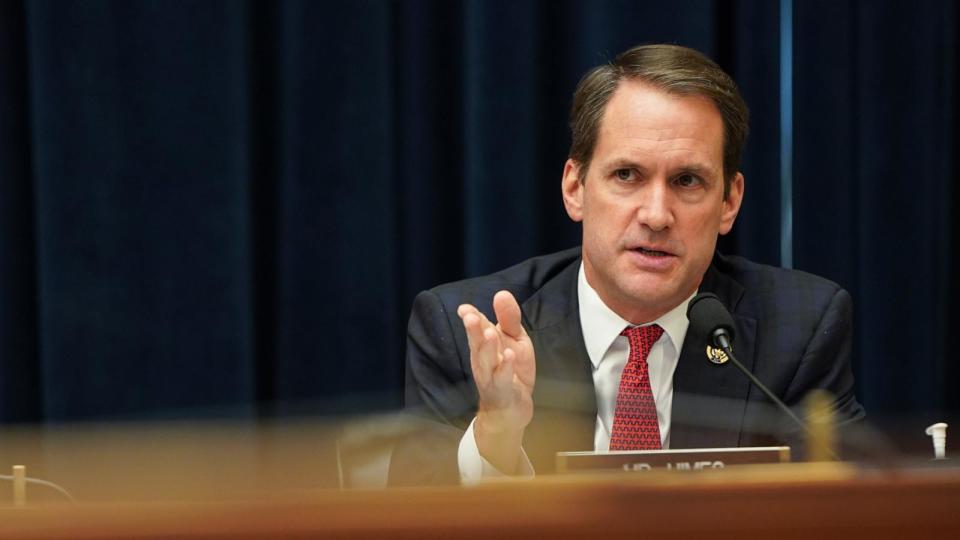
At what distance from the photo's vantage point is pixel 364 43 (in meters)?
2.58

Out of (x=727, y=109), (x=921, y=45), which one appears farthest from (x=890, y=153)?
(x=727, y=109)

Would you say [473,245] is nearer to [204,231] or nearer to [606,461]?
[204,231]

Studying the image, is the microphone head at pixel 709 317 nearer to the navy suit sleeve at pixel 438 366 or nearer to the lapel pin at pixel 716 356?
the lapel pin at pixel 716 356

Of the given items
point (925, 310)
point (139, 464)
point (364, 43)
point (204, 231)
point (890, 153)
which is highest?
point (364, 43)

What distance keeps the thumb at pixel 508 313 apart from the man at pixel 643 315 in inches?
7.6

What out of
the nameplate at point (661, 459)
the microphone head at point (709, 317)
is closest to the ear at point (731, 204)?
the microphone head at point (709, 317)

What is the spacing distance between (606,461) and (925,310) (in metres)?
1.71

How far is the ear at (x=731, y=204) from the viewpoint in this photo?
2.14m

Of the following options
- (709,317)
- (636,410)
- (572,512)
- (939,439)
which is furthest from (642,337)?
(572,512)

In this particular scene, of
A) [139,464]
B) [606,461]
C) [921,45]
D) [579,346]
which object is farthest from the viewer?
[921,45]

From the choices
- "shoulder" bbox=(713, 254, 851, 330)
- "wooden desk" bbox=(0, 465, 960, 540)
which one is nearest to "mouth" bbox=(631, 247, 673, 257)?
"shoulder" bbox=(713, 254, 851, 330)

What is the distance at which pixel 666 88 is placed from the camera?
6.75ft

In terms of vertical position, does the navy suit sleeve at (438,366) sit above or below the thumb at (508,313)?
below

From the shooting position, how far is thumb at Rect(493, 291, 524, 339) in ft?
5.53
